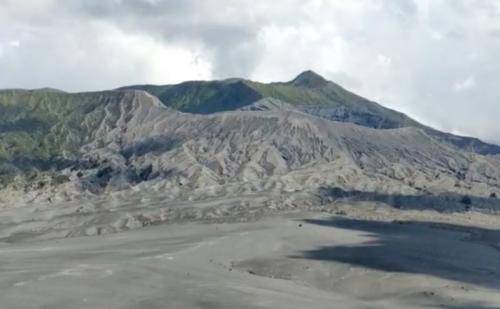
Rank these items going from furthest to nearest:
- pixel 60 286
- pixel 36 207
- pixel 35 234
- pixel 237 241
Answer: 1. pixel 36 207
2. pixel 35 234
3. pixel 237 241
4. pixel 60 286

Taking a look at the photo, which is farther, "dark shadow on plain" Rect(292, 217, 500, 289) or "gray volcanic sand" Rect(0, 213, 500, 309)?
"dark shadow on plain" Rect(292, 217, 500, 289)

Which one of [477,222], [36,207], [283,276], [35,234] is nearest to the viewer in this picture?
[283,276]

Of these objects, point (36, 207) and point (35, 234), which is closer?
point (35, 234)

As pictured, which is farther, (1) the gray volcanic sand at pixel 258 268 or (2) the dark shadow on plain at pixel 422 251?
(2) the dark shadow on plain at pixel 422 251

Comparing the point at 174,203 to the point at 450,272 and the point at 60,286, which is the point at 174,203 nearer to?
the point at 450,272

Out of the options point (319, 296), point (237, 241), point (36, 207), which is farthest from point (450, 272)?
point (36, 207)
